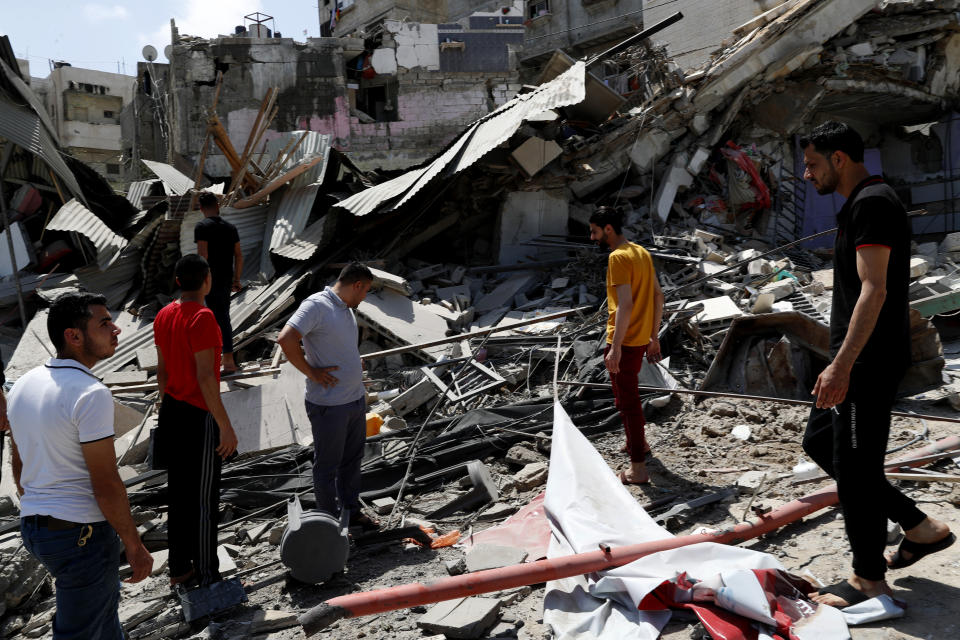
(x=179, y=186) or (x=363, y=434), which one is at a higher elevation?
(x=179, y=186)

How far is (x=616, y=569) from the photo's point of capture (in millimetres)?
2947

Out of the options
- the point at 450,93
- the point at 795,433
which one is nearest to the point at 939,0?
the point at 795,433

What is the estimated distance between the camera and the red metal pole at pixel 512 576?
2.63 m

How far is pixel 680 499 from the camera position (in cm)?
436

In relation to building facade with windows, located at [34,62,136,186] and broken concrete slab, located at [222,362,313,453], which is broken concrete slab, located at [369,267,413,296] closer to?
broken concrete slab, located at [222,362,313,453]

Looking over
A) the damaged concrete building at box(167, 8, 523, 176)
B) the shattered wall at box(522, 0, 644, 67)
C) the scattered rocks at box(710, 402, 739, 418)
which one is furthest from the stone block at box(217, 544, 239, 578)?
the shattered wall at box(522, 0, 644, 67)

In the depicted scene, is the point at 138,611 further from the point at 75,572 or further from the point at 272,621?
the point at 75,572

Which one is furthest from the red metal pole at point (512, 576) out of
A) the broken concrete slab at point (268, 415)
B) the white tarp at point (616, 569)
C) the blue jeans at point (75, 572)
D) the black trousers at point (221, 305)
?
the black trousers at point (221, 305)

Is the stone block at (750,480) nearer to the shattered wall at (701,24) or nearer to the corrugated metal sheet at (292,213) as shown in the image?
the corrugated metal sheet at (292,213)

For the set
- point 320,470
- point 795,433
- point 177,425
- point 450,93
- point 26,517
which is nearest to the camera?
point 26,517

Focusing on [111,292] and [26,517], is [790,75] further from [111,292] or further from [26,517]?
[26,517]

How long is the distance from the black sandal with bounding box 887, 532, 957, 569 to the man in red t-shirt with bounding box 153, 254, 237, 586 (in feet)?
10.1

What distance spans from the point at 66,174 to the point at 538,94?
316 inches

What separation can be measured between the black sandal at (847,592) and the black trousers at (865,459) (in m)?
0.09
